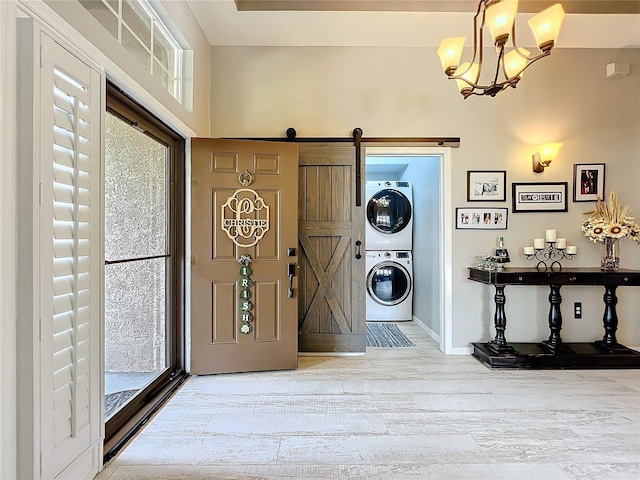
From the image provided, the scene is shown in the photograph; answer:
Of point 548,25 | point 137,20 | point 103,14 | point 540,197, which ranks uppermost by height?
point 137,20

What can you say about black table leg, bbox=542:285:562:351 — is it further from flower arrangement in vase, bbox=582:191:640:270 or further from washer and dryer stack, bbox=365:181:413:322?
washer and dryer stack, bbox=365:181:413:322

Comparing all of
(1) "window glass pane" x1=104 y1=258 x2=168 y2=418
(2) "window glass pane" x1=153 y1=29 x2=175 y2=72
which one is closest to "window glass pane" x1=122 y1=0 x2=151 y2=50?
(2) "window glass pane" x1=153 y1=29 x2=175 y2=72

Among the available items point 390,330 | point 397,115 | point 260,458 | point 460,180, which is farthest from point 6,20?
point 390,330

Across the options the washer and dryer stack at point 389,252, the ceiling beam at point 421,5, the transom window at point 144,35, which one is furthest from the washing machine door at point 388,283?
the transom window at point 144,35

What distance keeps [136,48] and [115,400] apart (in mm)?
2241

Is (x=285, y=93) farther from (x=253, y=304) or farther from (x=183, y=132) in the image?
(x=253, y=304)

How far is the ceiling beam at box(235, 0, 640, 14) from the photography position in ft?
10.4

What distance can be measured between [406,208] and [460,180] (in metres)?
1.56

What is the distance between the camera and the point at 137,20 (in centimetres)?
245

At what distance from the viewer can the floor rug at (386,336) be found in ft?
13.7

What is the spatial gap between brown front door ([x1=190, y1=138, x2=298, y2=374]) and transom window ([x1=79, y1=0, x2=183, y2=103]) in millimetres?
573

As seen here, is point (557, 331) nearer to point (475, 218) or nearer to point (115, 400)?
point (475, 218)

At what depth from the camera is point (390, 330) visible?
4.80m

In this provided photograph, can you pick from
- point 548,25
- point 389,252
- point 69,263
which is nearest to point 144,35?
point 69,263
